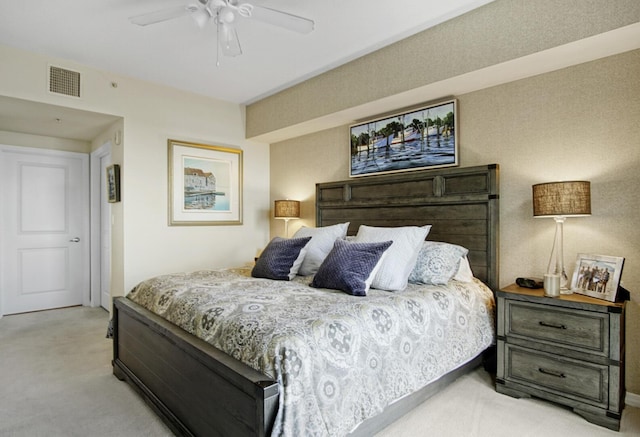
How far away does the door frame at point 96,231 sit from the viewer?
5.03 metres

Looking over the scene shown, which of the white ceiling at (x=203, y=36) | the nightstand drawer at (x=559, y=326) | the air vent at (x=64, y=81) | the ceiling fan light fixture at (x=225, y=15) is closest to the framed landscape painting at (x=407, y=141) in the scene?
the white ceiling at (x=203, y=36)

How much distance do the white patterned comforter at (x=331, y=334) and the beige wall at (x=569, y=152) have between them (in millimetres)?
602

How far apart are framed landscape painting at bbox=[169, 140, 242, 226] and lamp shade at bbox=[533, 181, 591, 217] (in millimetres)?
3442

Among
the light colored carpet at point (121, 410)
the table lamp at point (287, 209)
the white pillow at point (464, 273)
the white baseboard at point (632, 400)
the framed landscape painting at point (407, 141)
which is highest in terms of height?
the framed landscape painting at point (407, 141)

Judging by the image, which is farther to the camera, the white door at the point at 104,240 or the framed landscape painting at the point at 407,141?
the white door at the point at 104,240

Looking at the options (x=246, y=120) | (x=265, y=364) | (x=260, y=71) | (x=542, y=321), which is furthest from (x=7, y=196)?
(x=542, y=321)

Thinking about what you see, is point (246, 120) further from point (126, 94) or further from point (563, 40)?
point (563, 40)

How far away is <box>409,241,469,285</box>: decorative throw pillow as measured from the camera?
2.62 meters

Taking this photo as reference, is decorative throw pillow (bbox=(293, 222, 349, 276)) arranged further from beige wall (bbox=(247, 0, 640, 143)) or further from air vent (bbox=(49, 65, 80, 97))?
air vent (bbox=(49, 65, 80, 97))

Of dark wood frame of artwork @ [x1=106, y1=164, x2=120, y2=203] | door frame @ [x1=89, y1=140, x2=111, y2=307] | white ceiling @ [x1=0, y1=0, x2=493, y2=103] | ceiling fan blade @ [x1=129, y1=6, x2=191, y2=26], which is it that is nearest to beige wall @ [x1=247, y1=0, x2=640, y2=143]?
white ceiling @ [x1=0, y1=0, x2=493, y2=103]

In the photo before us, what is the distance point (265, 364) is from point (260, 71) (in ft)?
9.97

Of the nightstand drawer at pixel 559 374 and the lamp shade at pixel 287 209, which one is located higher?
the lamp shade at pixel 287 209

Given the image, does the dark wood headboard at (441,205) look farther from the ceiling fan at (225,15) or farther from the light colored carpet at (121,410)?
the ceiling fan at (225,15)

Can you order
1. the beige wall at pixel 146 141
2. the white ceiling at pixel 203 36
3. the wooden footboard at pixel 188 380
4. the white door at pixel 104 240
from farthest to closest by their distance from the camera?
the white door at pixel 104 240, the beige wall at pixel 146 141, the white ceiling at pixel 203 36, the wooden footboard at pixel 188 380
